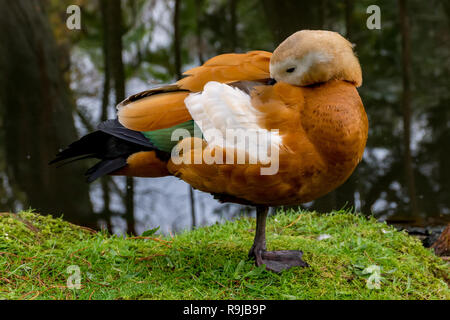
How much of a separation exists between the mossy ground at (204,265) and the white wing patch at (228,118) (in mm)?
858

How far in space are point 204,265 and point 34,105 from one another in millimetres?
4551

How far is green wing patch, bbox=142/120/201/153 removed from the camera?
267 centimetres

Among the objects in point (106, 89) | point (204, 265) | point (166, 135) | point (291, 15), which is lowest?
point (204, 265)

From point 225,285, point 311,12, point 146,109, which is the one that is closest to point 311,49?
point 146,109

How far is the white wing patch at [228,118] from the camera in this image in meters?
2.50

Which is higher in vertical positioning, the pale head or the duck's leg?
the pale head

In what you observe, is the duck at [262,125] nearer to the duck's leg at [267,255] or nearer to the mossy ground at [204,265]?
the duck's leg at [267,255]

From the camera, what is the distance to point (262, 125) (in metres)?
2.53

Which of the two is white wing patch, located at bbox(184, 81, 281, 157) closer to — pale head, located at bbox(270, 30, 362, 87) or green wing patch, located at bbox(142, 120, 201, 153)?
green wing patch, located at bbox(142, 120, 201, 153)

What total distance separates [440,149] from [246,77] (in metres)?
4.21

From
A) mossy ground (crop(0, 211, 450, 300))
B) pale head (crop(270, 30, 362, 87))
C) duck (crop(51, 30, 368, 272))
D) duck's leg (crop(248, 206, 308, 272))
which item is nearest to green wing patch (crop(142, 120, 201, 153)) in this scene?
duck (crop(51, 30, 368, 272))

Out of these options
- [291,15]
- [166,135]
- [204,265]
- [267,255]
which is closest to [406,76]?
[291,15]

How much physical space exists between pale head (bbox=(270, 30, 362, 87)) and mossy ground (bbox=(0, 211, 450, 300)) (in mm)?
1182

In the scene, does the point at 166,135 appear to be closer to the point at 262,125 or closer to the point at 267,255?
the point at 262,125
